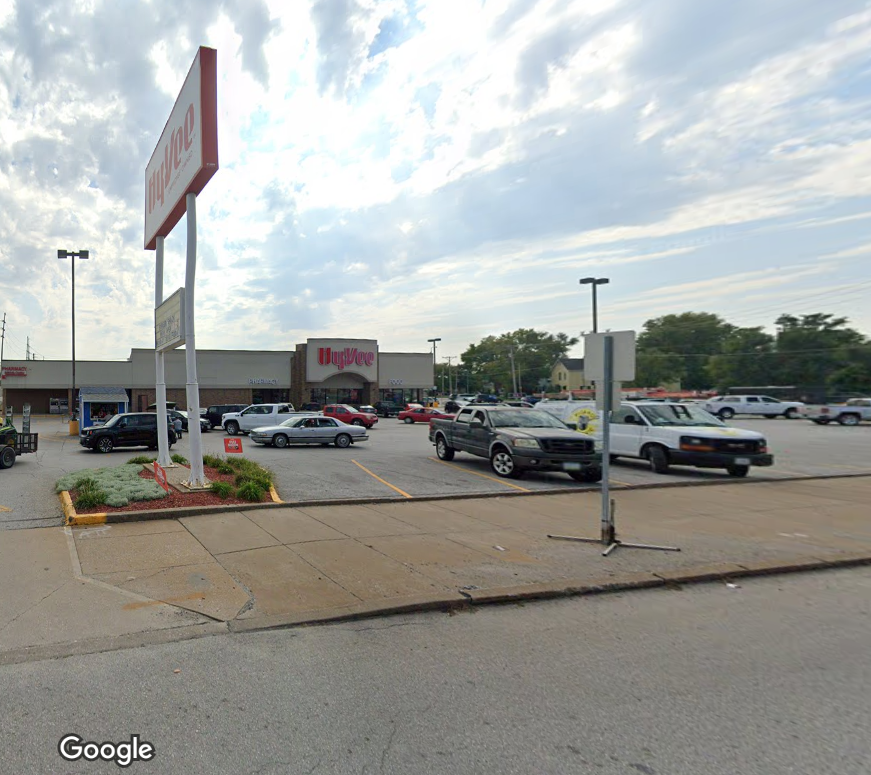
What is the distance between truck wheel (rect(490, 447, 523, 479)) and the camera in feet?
44.8

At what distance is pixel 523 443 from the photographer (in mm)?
13352

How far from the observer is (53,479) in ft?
44.2

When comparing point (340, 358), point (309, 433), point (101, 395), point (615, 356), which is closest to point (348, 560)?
point (615, 356)

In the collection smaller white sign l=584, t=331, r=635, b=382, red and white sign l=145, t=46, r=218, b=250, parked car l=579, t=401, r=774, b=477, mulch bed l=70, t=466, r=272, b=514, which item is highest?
red and white sign l=145, t=46, r=218, b=250

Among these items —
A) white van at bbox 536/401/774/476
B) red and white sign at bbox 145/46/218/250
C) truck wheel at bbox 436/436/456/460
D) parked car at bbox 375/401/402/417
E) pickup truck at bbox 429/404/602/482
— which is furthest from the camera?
parked car at bbox 375/401/402/417

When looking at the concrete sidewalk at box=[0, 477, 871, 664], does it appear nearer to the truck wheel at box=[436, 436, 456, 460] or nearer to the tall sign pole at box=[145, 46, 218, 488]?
the tall sign pole at box=[145, 46, 218, 488]

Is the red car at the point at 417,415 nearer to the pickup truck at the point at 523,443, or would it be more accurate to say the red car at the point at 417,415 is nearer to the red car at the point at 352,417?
the red car at the point at 352,417

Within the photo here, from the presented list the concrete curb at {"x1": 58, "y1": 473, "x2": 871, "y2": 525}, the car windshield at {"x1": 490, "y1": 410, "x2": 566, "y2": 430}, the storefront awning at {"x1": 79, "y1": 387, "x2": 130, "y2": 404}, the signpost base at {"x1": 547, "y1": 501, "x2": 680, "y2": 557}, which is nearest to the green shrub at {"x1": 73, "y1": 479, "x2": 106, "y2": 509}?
the concrete curb at {"x1": 58, "y1": 473, "x2": 871, "y2": 525}

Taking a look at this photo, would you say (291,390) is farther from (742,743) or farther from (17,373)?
(742,743)

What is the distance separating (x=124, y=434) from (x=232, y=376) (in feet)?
110

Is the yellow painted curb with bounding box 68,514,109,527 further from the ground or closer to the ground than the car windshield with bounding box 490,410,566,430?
closer to the ground

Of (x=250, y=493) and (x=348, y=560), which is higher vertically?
(x=250, y=493)

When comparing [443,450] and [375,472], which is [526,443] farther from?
[443,450]

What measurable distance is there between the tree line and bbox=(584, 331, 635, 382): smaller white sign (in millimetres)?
60025
